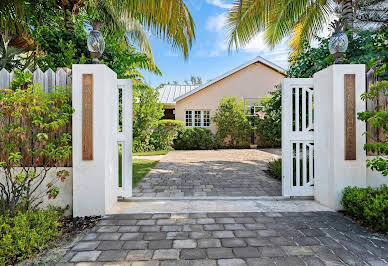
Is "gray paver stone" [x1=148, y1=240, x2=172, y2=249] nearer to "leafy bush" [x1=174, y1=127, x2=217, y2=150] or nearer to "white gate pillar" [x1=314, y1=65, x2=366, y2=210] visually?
"white gate pillar" [x1=314, y1=65, x2=366, y2=210]

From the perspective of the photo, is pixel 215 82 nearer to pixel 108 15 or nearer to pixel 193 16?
pixel 108 15

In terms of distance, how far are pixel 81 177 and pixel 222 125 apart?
1132 cm

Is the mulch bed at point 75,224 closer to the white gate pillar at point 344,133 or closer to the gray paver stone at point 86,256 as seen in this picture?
the gray paver stone at point 86,256

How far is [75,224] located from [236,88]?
13.6 metres

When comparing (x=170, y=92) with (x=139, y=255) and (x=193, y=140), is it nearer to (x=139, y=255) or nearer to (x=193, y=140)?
(x=193, y=140)

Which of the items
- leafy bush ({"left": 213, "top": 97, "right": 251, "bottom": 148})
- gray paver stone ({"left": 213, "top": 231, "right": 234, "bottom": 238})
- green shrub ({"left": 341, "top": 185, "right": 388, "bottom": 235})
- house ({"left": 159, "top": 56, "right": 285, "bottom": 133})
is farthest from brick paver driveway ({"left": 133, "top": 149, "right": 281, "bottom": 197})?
house ({"left": 159, "top": 56, "right": 285, "bottom": 133})

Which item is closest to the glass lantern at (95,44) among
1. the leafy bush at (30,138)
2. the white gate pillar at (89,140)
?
the white gate pillar at (89,140)

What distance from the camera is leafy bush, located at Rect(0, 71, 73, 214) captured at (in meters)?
2.60

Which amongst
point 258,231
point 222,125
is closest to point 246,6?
point 258,231

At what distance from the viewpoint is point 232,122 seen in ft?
44.8

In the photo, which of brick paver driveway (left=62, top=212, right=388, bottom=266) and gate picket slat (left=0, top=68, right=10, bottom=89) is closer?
brick paver driveway (left=62, top=212, right=388, bottom=266)

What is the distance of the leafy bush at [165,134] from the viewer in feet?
41.4

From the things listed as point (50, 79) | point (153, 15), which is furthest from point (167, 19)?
point (50, 79)

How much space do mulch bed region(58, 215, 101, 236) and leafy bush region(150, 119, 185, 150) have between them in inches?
371
